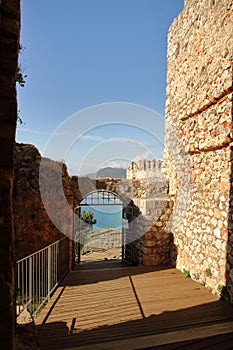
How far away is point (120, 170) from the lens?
8.51 m

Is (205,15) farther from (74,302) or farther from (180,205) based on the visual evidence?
(74,302)

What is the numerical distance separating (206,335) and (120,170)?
20.8 feet

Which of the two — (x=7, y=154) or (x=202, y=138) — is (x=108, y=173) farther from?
(x=7, y=154)

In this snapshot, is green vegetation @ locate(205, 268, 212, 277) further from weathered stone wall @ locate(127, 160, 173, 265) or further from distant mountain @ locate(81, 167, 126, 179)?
distant mountain @ locate(81, 167, 126, 179)

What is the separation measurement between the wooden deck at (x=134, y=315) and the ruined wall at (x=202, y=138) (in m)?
0.58

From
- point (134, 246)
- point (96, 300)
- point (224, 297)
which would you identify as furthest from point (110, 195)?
point (224, 297)

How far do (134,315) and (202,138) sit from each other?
11.1 ft

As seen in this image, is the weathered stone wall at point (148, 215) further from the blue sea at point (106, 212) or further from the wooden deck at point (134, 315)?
the blue sea at point (106, 212)

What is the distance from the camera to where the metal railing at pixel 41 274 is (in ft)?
10.7

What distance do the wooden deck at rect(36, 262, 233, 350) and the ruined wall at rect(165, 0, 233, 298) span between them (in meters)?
0.58

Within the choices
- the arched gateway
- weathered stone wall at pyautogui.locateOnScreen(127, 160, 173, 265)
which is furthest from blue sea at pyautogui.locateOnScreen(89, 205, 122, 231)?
weathered stone wall at pyautogui.locateOnScreen(127, 160, 173, 265)

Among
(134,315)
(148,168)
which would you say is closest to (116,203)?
(148,168)

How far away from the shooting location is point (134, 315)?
329 centimetres

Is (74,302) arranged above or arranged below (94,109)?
below
